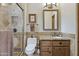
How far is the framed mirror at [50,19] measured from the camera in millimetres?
3479

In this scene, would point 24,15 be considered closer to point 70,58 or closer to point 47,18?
point 47,18

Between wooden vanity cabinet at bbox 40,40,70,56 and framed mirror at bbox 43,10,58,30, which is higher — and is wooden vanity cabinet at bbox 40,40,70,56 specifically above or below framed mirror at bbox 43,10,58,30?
below

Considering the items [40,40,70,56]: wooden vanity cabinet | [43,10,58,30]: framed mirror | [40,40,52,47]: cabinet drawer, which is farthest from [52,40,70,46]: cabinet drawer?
[43,10,58,30]: framed mirror

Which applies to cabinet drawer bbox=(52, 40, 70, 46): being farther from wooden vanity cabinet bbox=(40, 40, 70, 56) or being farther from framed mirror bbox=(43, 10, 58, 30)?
framed mirror bbox=(43, 10, 58, 30)

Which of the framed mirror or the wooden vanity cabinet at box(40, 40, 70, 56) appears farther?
the framed mirror

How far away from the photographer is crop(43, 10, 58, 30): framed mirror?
137 inches

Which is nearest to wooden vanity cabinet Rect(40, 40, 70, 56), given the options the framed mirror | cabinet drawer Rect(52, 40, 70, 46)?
cabinet drawer Rect(52, 40, 70, 46)

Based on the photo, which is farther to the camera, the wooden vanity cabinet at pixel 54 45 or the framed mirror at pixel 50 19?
the framed mirror at pixel 50 19

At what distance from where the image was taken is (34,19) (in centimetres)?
360

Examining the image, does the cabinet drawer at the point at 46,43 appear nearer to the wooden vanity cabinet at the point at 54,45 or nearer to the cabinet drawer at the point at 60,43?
the wooden vanity cabinet at the point at 54,45

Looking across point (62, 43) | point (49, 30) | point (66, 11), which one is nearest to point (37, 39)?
point (49, 30)

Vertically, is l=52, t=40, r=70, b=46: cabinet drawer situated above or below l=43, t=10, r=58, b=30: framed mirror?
below

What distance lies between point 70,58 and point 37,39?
2646mm

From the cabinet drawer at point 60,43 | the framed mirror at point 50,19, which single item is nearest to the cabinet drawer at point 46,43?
the cabinet drawer at point 60,43
